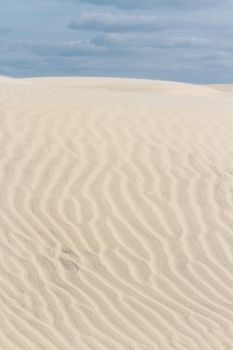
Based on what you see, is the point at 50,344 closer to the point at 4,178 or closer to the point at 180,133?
the point at 4,178

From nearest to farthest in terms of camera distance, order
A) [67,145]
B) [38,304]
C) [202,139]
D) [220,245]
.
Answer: [38,304] → [220,245] → [67,145] → [202,139]

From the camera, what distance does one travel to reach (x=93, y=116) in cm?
1296

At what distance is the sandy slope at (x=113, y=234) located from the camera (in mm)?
7621

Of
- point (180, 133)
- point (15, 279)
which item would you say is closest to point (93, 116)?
point (180, 133)

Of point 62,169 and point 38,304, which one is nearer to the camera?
point 38,304

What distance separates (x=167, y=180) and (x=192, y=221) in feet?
3.41

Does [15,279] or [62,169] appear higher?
[62,169]

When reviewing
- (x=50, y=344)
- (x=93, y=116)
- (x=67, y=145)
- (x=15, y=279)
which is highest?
(x=93, y=116)

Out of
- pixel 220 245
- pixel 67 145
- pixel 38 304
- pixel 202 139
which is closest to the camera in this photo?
pixel 38 304

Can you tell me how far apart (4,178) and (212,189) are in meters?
2.77

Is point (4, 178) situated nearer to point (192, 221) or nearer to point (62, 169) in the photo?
point (62, 169)

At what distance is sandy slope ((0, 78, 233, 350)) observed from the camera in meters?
7.62

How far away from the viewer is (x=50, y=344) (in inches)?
283

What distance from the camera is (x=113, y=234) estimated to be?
9.16 m
